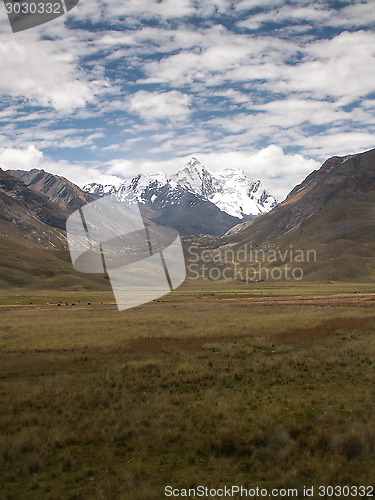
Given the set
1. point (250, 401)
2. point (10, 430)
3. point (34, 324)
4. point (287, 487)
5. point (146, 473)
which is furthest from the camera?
point (34, 324)

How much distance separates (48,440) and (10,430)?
2.19 metres

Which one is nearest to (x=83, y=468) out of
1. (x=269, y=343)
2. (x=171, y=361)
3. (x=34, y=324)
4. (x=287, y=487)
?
(x=287, y=487)

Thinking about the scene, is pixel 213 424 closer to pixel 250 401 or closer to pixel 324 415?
pixel 250 401

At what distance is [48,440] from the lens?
1379 centimetres

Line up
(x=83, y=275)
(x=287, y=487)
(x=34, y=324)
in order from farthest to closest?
(x=83, y=275) < (x=34, y=324) < (x=287, y=487)

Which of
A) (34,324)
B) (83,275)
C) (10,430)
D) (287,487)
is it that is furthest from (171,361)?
(83,275)

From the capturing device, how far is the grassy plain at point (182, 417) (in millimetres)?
11562

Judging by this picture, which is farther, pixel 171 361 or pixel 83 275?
pixel 83 275

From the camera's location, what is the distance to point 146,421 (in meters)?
15.5

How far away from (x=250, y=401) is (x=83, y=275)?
18730cm

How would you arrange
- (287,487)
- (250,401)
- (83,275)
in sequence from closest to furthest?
(287,487)
(250,401)
(83,275)

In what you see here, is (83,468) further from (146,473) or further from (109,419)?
(109,419)

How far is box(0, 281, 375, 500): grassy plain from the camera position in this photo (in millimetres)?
11562

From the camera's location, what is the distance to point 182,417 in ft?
52.2
